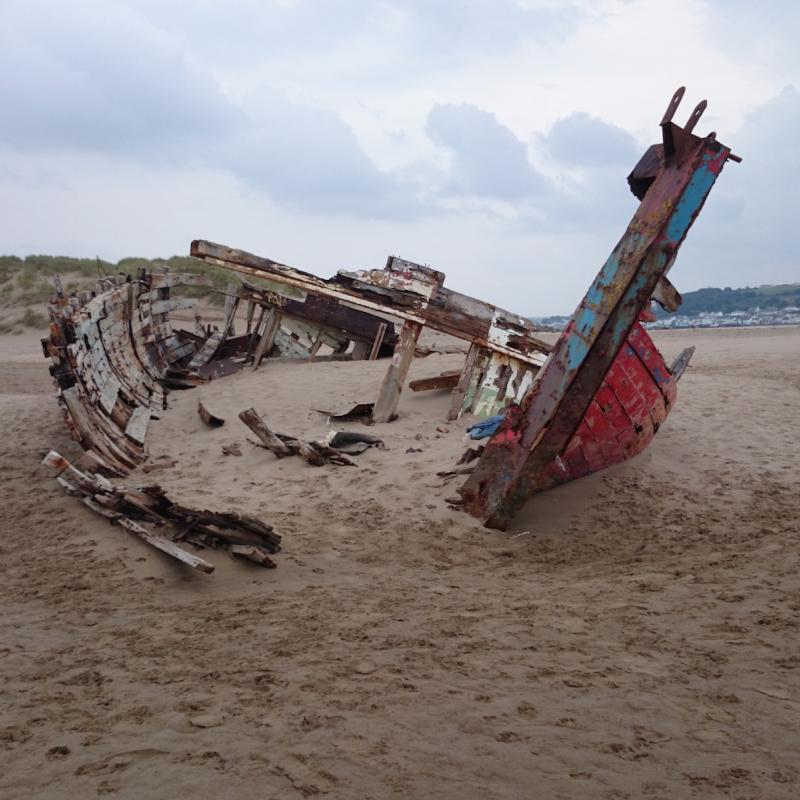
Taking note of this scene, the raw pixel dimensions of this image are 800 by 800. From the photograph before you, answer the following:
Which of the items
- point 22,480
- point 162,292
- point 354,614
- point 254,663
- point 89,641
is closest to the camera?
point 254,663

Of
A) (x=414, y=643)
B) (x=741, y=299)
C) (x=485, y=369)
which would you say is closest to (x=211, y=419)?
(x=485, y=369)

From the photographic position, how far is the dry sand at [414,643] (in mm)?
2934

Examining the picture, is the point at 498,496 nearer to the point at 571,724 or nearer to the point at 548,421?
the point at 548,421

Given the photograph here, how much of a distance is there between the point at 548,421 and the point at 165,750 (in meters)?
3.71

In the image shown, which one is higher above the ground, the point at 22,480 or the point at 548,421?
the point at 548,421

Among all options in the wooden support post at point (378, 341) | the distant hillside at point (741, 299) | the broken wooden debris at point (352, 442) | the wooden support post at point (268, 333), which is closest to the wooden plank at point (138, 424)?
the broken wooden debris at point (352, 442)

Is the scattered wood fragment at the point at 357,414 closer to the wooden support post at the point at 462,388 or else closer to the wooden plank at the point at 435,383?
the wooden support post at the point at 462,388

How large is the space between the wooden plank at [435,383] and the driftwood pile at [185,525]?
6.17 m

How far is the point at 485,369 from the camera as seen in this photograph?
425 inches

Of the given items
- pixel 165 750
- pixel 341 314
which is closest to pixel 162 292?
pixel 341 314

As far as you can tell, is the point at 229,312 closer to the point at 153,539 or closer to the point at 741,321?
the point at 153,539

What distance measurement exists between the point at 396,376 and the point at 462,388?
0.89 m

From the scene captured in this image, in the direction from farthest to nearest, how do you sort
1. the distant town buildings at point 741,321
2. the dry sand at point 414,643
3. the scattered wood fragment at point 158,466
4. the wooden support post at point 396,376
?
the distant town buildings at point 741,321 < the wooden support post at point 396,376 < the scattered wood fragment at point 158,466 < the dry sand at point 414,643

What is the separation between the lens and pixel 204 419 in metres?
10.8
